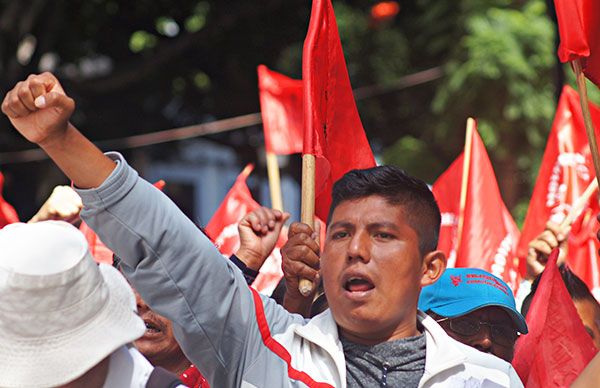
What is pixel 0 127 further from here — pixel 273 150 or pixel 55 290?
pixel 55 290

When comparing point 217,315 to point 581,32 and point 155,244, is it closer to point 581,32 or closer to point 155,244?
point 155,244

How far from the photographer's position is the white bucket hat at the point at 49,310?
1.87 meters

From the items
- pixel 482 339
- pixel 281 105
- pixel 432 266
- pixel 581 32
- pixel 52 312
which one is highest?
pixel 581 32

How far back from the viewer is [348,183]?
267 centimetres

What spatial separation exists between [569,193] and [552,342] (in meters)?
2.21

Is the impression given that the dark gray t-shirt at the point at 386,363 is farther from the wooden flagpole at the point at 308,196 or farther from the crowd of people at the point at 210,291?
the wooden flagpole at the point at 308,196

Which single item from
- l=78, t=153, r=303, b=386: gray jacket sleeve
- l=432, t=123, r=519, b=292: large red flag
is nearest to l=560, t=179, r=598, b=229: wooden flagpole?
l=432, t=123, r=519, b=292: large red flag

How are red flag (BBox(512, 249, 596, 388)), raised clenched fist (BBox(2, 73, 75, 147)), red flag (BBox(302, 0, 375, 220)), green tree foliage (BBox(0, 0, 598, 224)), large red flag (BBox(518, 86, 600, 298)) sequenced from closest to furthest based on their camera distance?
raised clenched fist (BBox(2, 73, 75, 147)) → red flag (BBox(302, 0, 375, 220)) → red flag (BBox(512, 249, 596, 388)) → large red flag (BBox(518, 86, 600, 298)) → green tree foliage (BBox(0, 0, 598, 224))

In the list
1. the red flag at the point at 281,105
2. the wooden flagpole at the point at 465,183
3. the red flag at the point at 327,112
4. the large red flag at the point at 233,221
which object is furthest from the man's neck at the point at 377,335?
the red flag at the point at 281,105

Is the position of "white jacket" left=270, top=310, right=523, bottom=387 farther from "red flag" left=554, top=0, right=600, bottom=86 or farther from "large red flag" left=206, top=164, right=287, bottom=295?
"large red flag" left=206, top=164, right=287, bottom=295

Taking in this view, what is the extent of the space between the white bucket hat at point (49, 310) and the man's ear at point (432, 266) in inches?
36.4

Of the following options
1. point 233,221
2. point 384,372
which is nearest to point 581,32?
point 384,372

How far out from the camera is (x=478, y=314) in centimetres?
335

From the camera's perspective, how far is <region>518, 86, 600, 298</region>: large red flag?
529 centimetres
